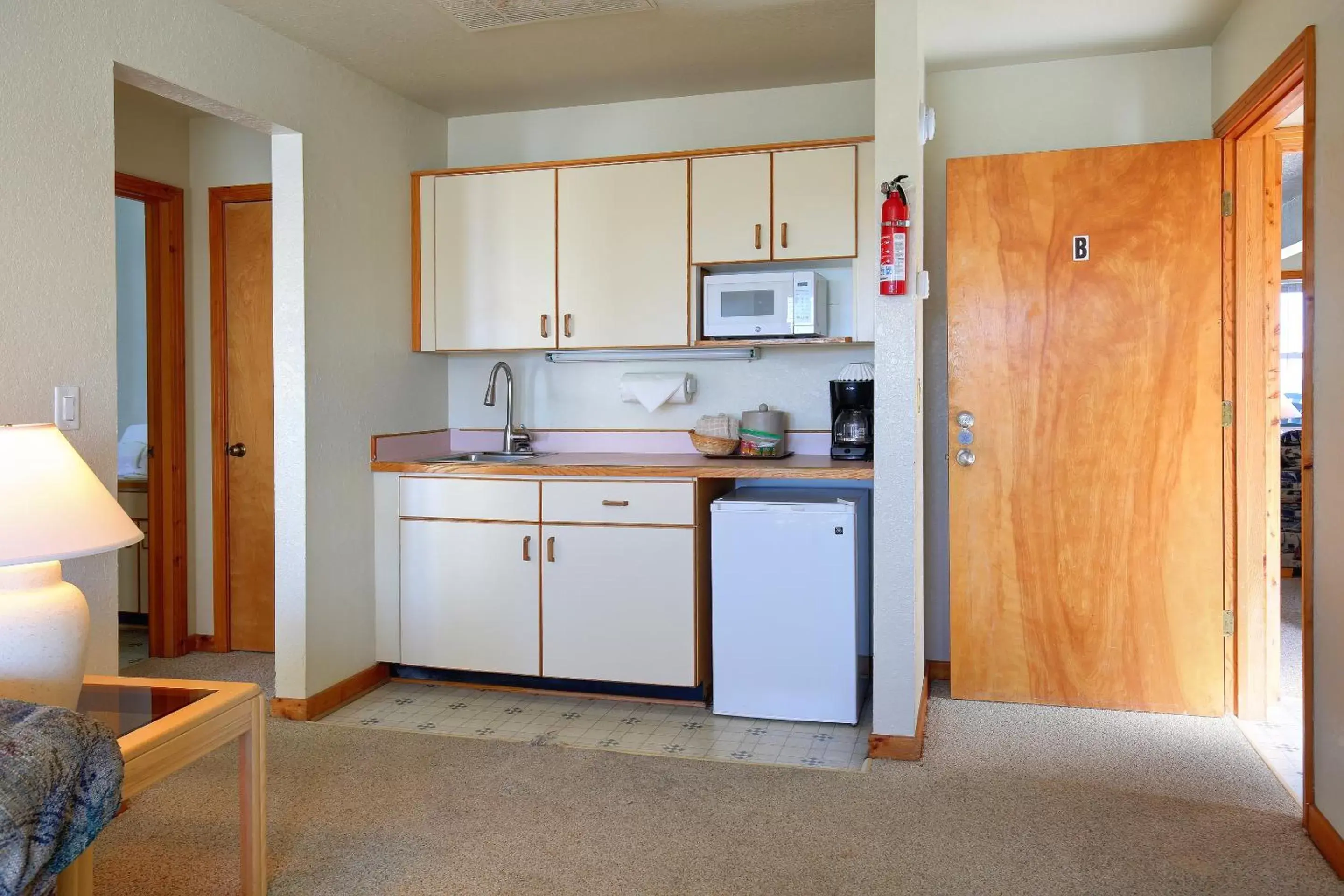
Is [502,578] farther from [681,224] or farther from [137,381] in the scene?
[137,381]

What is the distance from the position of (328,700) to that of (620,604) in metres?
1.05

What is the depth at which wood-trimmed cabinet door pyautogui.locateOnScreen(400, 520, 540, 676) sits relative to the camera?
370 centimetres

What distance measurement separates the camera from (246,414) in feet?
14.3

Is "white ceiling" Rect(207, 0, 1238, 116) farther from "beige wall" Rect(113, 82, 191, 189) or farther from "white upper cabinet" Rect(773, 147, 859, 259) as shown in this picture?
"beige wall" Rect(113, 82, 191, 189)

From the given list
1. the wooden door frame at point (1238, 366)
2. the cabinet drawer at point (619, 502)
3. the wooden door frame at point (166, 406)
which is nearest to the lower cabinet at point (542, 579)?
the cabinet drawer at point (619, 502)

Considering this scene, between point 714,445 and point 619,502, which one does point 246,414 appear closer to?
point 619,502

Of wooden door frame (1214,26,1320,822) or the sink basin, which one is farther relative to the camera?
the sink basin

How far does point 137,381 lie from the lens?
16.6 feet

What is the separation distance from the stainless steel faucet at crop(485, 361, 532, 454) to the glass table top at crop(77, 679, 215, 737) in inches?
85.8

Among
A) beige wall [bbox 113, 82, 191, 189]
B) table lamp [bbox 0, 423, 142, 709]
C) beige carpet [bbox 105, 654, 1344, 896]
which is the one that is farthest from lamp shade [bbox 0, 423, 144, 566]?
beige wall [bbox 113, 82, 191, 189]

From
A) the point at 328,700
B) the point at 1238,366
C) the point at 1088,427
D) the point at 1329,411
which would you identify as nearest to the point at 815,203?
the point at 1088,427

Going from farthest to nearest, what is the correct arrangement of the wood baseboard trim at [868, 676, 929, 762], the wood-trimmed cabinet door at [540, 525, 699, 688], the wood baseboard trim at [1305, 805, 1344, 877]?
the wood-trimmed cabinet door at [540, 525, 699, 688]
the wood baseboard trim at [868, 676, 929, 762]
the wood baseboard trim at [1305, 805, 1344, 877]

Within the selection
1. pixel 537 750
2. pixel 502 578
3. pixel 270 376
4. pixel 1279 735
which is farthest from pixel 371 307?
pixel 1279 735

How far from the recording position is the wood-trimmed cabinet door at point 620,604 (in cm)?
353
